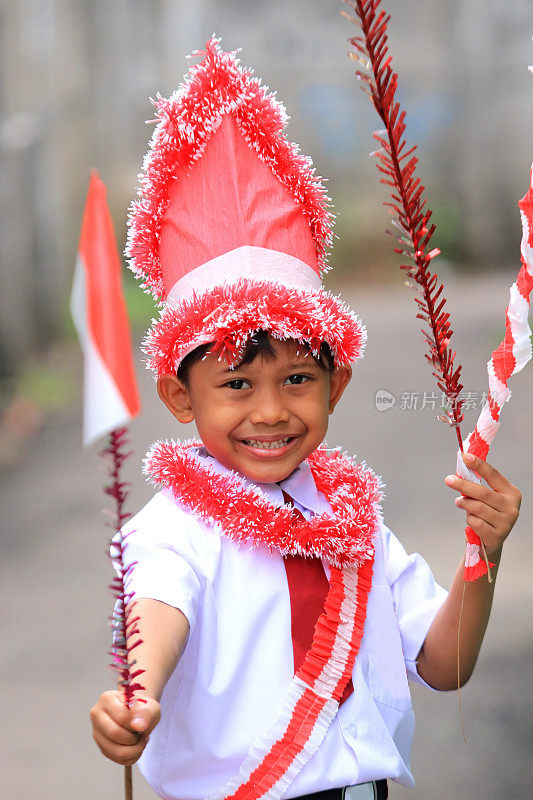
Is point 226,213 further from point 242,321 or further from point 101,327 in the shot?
point 101,327

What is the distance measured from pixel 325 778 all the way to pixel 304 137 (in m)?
9.46

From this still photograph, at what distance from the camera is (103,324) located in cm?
134

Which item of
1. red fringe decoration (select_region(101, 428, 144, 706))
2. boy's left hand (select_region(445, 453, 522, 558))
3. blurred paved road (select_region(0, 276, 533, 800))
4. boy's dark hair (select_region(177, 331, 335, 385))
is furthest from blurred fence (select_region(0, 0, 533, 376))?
red fringe decoration (select_region(101, 428, 144, 706))

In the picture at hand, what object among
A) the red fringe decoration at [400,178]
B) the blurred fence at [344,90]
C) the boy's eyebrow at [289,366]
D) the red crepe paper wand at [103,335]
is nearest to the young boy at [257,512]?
the boy's eyebrow at [289,366]

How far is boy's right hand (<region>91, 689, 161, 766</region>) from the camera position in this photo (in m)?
1.43

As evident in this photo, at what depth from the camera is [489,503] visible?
1800 millimetres

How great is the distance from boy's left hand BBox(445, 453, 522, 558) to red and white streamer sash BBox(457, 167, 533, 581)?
0.02m

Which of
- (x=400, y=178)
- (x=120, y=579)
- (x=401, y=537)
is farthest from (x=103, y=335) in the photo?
(x=401, y=537)

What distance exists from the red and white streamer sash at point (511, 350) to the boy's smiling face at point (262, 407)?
0.27 meters

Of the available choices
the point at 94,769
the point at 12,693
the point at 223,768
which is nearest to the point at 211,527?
the point at 223,768

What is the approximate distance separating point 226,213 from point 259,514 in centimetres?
49

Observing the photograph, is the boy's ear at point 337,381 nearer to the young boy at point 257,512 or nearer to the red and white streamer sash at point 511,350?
the young boy at point 257,512

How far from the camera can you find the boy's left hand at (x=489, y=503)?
1782 mm

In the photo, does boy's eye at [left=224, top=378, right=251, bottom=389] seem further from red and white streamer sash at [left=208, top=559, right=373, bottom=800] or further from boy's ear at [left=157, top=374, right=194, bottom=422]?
red and white streamer sash at [left=208, top=559, right=373, bottom=800]
